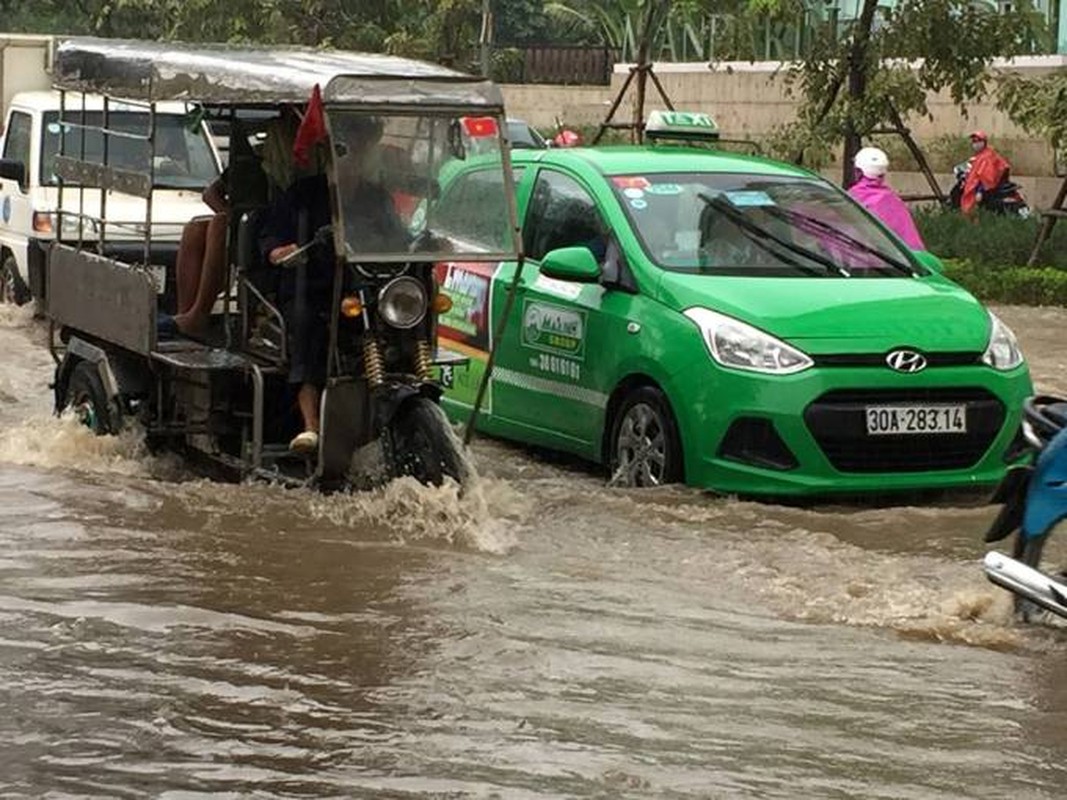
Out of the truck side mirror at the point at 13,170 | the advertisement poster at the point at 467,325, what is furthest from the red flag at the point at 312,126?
the truck side mirror at the point at 13,170

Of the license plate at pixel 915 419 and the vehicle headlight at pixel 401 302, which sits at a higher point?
the vehicle headlight at pixel 401 302

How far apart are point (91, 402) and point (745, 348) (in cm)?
306

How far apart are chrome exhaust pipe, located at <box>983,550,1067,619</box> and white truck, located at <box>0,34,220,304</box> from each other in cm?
418

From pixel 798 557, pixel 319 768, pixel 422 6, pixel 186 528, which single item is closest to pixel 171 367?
pixel 186 528

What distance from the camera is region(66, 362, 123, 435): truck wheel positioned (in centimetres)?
993

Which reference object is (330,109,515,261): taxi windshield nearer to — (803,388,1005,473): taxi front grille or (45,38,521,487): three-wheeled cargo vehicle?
(45,38,521,487): three-wheeled cargo vehicle

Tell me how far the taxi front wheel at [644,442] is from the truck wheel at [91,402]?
2.21m

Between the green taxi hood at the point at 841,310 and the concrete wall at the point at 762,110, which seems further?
the concrete wall at the point at 762,110

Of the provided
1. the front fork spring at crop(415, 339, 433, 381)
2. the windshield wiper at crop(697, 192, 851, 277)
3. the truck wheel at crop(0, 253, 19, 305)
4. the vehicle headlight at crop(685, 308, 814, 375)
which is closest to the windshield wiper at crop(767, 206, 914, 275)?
the windshield wiper at crop(697, 192, 851, 277)

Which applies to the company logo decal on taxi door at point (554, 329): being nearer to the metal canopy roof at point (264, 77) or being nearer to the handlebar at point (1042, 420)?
the metal canopy roof at point (264, 77)

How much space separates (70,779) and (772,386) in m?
4.34

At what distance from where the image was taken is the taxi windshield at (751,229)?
9.88 meters

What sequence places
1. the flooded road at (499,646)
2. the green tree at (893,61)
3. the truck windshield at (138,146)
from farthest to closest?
the green tree at (893,61), the truck windshield at (138,146), the flooded road at (499,646)

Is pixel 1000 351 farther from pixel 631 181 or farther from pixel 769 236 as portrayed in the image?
pixel 631 181
